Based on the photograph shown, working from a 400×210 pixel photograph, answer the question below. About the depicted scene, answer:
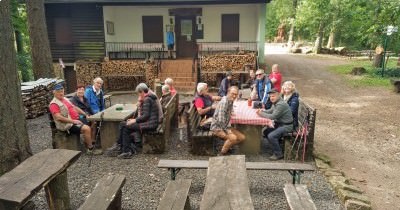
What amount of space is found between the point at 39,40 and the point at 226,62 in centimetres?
790

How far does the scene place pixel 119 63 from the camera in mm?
15305

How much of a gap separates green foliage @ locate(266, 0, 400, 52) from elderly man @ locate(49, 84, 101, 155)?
582 inches

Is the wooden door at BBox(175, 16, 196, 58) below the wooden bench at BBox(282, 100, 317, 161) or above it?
above

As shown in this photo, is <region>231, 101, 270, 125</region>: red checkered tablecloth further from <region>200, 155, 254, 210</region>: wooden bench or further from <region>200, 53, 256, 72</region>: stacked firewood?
<region>200, 53, 256, 72</region>: stacked firewood

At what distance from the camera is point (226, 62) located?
48.8 feet

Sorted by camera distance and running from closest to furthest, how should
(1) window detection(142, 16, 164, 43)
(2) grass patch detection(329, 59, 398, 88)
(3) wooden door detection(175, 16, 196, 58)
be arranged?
1. (2) grass patch detection(329, 59, 398, 88)
2. (1) window detection(142, 16, 164, 43)
3. (3) wooden door detection(175, 16, 196, 58)

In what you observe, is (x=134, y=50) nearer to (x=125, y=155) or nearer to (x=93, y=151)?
(x=93, y=151)

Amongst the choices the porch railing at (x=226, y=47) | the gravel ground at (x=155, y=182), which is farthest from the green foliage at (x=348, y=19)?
the gravel ground at (x=155, y=182)

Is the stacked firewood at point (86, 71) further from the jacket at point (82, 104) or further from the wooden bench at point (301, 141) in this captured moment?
the wooden bench at point (301, 141)

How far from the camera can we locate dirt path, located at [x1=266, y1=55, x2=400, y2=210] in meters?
5.40

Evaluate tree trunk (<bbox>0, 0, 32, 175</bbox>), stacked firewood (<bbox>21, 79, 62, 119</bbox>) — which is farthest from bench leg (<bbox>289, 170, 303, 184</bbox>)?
stacked firewood (<bbox>21, 79, 62, 119</bbox>)

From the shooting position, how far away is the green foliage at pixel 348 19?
16898 mm

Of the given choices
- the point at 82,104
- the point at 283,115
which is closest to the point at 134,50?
the point at 82,104

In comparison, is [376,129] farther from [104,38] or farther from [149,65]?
[104,38]
